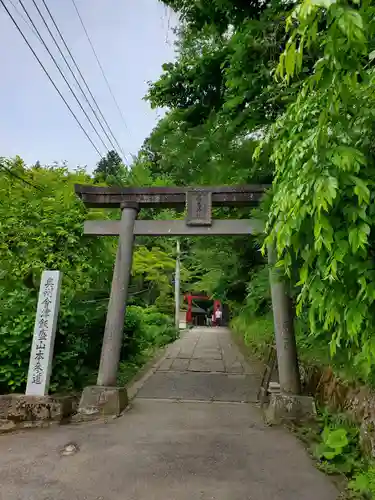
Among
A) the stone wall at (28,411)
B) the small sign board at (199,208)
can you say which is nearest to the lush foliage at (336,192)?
the small sign board at (199,208)

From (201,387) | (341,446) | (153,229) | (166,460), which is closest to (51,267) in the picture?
(153,229)

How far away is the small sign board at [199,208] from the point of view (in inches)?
283

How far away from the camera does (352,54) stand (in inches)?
73.7

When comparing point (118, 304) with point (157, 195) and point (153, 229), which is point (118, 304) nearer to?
point (153, 229)

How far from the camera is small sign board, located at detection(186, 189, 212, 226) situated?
7199 mm

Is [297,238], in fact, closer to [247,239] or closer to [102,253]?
[102,253]

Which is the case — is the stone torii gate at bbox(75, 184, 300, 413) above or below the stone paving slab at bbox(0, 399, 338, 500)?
above

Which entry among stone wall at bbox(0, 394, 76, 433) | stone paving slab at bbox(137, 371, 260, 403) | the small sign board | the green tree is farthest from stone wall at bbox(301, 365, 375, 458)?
the green tree

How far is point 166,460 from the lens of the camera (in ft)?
14.6

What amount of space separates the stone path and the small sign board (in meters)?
3.14

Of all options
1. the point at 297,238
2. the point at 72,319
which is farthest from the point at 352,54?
the point at 72,319

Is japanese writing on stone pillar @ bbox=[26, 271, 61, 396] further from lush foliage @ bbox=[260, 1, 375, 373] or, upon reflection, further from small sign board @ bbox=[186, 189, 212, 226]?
lush foliage @ bbox=[260, 1, 375, 373]

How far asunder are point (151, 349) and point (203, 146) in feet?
29.9

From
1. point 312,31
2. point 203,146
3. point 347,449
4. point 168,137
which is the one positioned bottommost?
point 347,449
